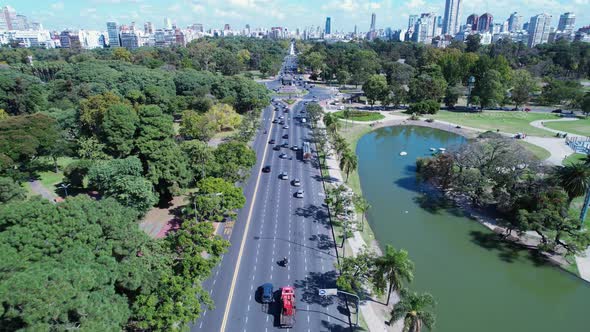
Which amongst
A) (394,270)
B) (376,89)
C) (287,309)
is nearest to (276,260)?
(287,309)

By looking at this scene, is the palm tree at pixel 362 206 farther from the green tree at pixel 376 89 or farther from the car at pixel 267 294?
the green tree at pixel 376 89

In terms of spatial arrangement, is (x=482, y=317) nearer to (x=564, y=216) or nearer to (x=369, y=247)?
(x=369, y=247)

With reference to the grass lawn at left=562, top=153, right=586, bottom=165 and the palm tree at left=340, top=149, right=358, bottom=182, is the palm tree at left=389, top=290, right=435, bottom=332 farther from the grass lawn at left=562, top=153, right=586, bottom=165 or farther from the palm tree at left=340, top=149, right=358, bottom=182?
the grass lawn at left=562, top=153, right=586, bottom=165

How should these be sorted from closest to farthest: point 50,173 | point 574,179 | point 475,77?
point 574,179 < point 50,173 < point 475,77

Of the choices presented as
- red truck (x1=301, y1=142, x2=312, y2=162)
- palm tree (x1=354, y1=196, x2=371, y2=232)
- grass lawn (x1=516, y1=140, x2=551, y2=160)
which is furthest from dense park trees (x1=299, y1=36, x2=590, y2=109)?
palm tree (x1=354, y1=196, x2=371, y2=232)

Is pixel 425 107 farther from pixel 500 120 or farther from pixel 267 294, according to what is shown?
pixel 267 294

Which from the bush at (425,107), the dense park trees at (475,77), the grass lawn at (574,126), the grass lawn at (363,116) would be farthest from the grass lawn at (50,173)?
the grass lawn at (574,126)
